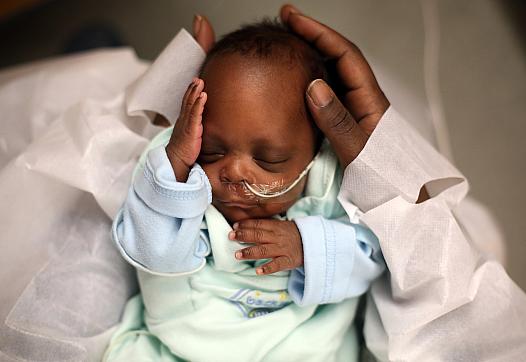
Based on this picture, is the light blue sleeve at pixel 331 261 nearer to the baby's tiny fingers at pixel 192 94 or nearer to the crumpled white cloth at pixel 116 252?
the crumpled white cloth at pixel 116 252

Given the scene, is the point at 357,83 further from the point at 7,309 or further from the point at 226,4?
the point at 226,4

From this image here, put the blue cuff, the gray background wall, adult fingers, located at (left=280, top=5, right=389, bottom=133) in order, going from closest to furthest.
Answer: the blue cuff
adult fingers, located at (left=280, top=5, right=389, bottom=133)
the gray background wall

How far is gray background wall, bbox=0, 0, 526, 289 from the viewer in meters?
1.27

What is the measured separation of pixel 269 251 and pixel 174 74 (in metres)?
0.31

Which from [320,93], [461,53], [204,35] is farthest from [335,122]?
[461,53]

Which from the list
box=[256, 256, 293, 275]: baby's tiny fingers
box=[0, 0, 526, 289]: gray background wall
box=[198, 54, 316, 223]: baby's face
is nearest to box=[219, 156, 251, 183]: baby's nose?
box=[198, 54, 316, 223]: baby's face

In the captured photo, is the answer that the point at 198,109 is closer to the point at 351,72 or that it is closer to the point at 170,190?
the point at 170,190

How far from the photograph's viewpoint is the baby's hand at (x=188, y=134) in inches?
26.4

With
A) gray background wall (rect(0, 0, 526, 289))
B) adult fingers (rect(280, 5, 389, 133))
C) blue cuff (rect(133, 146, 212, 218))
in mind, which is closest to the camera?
blue cuff (rect(133, 146, 212, 218))

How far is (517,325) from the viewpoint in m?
0.75

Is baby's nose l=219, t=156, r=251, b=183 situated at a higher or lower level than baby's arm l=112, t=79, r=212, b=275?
higher

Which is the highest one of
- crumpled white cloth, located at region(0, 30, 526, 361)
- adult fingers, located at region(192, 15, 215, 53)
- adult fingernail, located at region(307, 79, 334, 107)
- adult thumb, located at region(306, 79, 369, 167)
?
adult fingernail, located at region(307, 79, 334, 107)

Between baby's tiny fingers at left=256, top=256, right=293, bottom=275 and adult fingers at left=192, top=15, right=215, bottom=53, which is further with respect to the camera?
adult fingers at left=192, top=15, right=215, bottom=53

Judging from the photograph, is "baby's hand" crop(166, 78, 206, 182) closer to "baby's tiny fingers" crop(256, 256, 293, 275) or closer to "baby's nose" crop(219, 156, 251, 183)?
"baby's nose" crop(219, 156, 251, 183)
